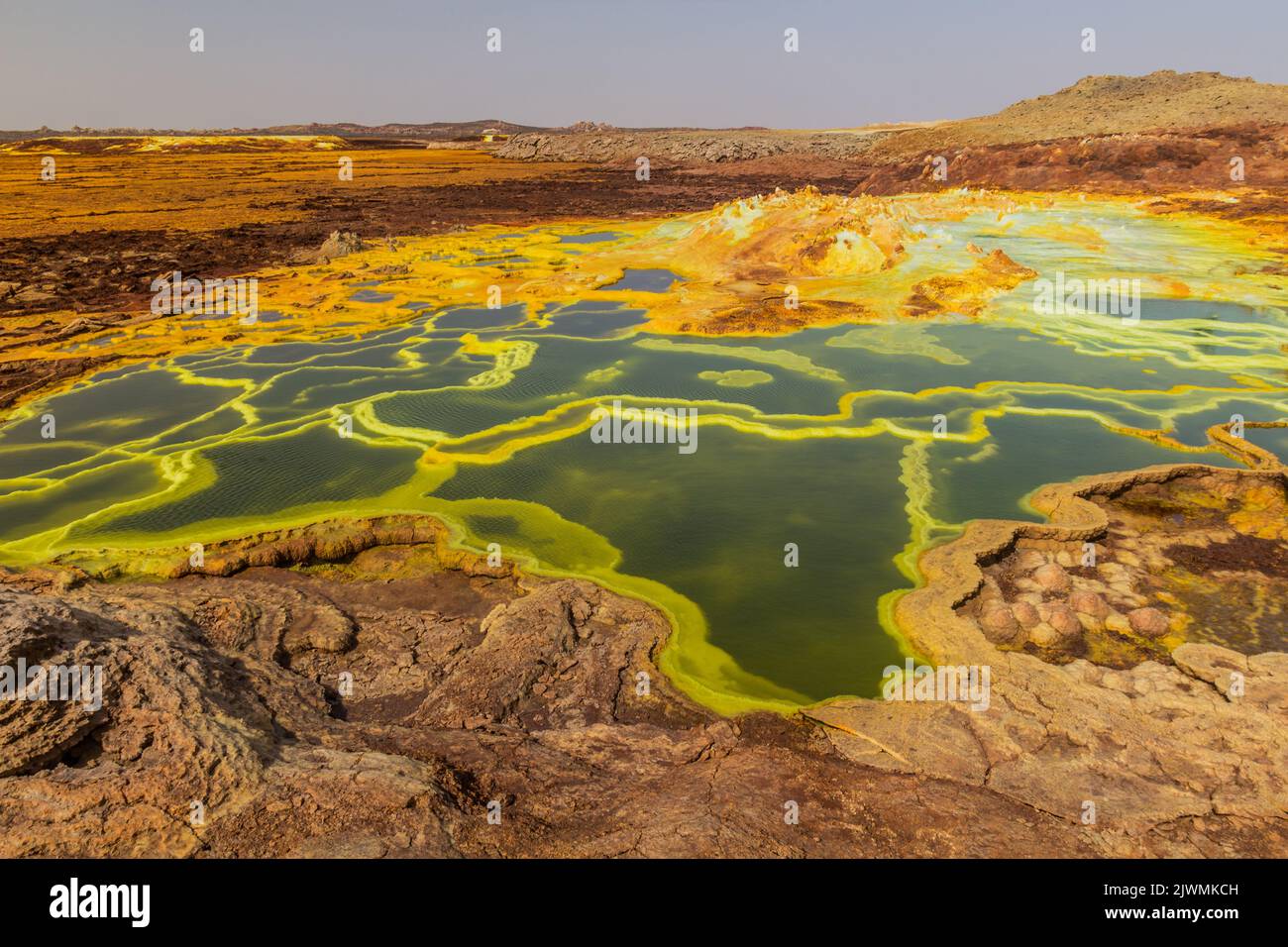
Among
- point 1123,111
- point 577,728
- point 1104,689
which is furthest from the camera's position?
point 1123,111

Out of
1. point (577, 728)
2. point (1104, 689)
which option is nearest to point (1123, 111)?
point (1104, 689)

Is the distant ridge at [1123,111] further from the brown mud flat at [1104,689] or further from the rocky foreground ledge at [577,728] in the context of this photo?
the rocky foreground ledge at [577,728]

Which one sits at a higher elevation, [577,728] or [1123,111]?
[1123,111]

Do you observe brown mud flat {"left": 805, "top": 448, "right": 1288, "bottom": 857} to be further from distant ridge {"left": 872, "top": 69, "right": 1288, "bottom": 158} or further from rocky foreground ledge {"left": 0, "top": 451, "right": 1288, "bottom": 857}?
distant ridge {"left": 872, "top": 69, "right": 1288, "bottom": 158}

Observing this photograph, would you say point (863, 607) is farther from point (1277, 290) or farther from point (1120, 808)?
point (1277, 290)

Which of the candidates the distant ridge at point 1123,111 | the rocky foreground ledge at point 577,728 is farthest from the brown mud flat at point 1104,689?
the distant ridge at point 1123,111

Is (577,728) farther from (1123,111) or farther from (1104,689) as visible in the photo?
(1123,111)

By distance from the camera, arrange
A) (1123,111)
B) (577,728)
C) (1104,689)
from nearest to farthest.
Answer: (577,728)
(1104,689)
(1123,111)

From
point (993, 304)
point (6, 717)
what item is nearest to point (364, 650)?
point (6, 717)
